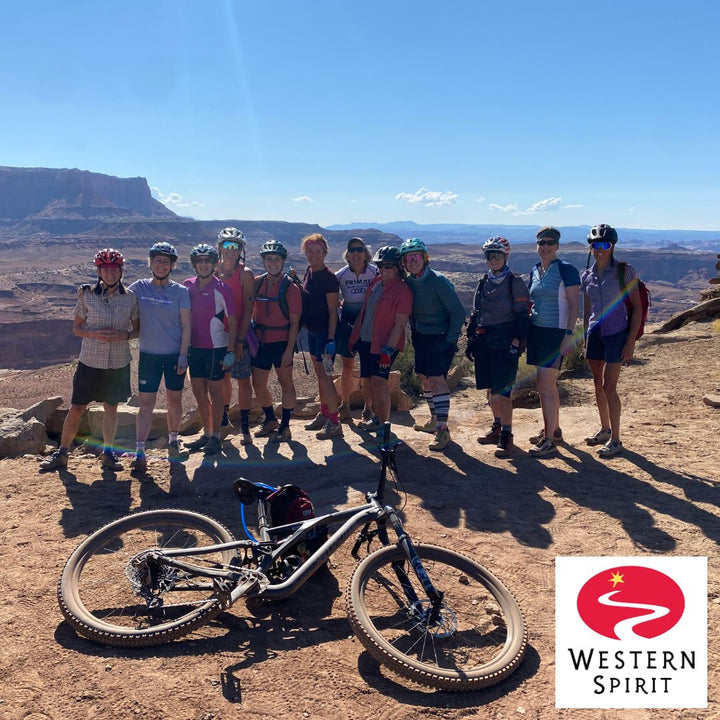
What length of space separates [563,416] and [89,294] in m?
5.78

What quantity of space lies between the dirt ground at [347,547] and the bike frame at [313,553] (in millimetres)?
318

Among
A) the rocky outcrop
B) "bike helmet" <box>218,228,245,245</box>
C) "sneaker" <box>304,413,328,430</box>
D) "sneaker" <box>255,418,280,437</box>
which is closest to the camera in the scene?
"bike helmet" <box>218,228,245,245</box>

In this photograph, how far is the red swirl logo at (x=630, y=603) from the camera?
3061mm

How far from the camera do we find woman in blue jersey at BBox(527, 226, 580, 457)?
207 inches

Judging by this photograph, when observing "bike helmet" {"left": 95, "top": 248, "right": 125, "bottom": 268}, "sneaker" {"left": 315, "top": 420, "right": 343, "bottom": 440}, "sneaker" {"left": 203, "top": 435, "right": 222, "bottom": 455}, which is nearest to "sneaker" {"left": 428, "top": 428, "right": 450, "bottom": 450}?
"sneaker" {"left": 315, "top": 420, "right": 343, "bottom": 440}

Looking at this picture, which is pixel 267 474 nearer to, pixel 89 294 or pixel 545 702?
pixel 89 294

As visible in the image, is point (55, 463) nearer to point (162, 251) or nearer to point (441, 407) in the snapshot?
point (162, 251)

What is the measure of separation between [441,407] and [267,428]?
2.14 meters

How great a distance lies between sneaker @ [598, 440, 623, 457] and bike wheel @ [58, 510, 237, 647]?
3947mm

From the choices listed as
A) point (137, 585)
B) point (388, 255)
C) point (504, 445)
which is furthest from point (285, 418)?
point (137, 585)

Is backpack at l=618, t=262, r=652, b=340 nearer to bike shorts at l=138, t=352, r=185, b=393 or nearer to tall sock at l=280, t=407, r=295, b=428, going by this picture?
tall sock at l=280, t=407, r=295, b=428

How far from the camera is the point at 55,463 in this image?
5.53 m

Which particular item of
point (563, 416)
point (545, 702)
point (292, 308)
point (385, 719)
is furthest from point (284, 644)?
point (563, 416)

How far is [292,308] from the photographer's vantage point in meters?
6.04
